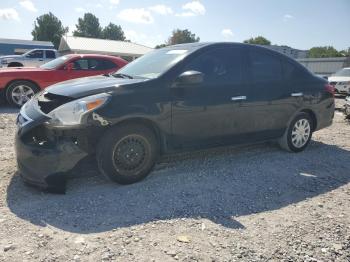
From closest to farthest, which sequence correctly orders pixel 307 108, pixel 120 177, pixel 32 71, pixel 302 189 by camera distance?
1. pixel 120 177
2. pixel 302 189
3. pixel 307 108
4. pixel 32 71

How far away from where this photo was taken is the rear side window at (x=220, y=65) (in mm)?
4648

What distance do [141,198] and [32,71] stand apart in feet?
22.4

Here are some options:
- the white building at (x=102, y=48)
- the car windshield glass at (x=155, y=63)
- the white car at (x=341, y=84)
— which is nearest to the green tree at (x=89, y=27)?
the white building at (x=102, y=48)

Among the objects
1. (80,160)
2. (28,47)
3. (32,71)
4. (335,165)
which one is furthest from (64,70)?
(28,47)

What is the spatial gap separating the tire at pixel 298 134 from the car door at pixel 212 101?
3.62 ft

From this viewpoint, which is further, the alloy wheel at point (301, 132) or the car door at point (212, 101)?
the alloy wheel at point (301, 132)

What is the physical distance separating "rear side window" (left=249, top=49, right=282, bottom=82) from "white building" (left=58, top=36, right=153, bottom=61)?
3198 centimetres

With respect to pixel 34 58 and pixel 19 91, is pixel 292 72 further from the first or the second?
pixel 34 58

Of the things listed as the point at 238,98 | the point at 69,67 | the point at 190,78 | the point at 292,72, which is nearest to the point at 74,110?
the point at 190,78

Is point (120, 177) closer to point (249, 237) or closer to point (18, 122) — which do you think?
point (18, 122)

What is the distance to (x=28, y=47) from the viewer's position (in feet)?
154

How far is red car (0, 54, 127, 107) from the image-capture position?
30.0ft

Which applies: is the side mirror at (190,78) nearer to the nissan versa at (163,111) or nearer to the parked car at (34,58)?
the nissan versa at (163,111)

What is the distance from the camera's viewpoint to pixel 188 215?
141 inches
